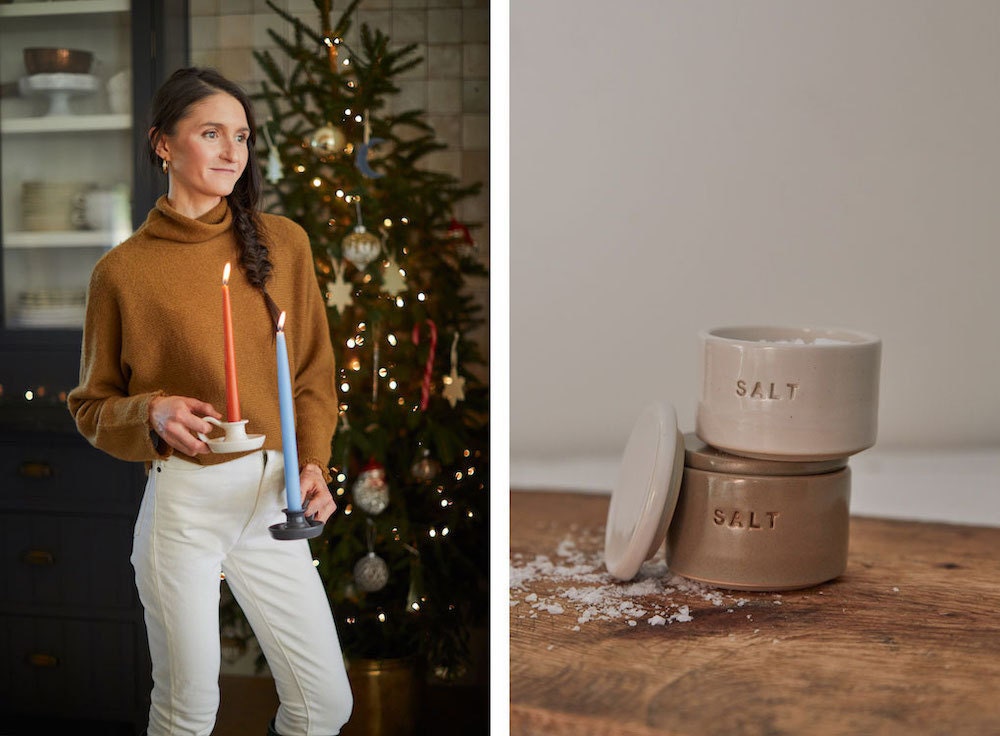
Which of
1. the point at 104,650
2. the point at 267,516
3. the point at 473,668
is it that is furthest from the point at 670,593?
the point at 104,650

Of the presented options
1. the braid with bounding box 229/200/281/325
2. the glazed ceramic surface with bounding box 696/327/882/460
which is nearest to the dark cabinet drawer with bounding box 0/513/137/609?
the braid with bounding box 229/200/281/325

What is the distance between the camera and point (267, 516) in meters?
1.24

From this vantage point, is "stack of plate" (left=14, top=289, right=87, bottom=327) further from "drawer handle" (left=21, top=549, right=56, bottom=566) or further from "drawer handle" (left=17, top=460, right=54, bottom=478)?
"drawer handle" (left=21, top=549, right=56, bottom=566)

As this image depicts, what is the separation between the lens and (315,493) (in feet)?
4.15

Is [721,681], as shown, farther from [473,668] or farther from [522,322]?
[522,322]

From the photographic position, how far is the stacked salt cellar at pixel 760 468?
1.26 meters

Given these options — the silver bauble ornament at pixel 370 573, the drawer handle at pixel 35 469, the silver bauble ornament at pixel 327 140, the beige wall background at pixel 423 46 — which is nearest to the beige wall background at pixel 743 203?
the beige wall background at pixel 423 46

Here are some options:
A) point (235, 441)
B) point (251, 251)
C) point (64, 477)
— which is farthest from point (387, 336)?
point (64, 477)

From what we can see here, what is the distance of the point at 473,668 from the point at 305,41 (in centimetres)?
100

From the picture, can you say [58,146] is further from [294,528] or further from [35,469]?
[294,528]

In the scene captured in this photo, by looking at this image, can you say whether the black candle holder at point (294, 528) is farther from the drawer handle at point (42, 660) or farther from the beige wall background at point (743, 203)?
the beige wall background at point (743, 203)

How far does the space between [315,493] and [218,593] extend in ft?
0.58

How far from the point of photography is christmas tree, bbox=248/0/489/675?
141cm

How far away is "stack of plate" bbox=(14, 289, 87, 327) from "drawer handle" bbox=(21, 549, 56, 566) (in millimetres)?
330
